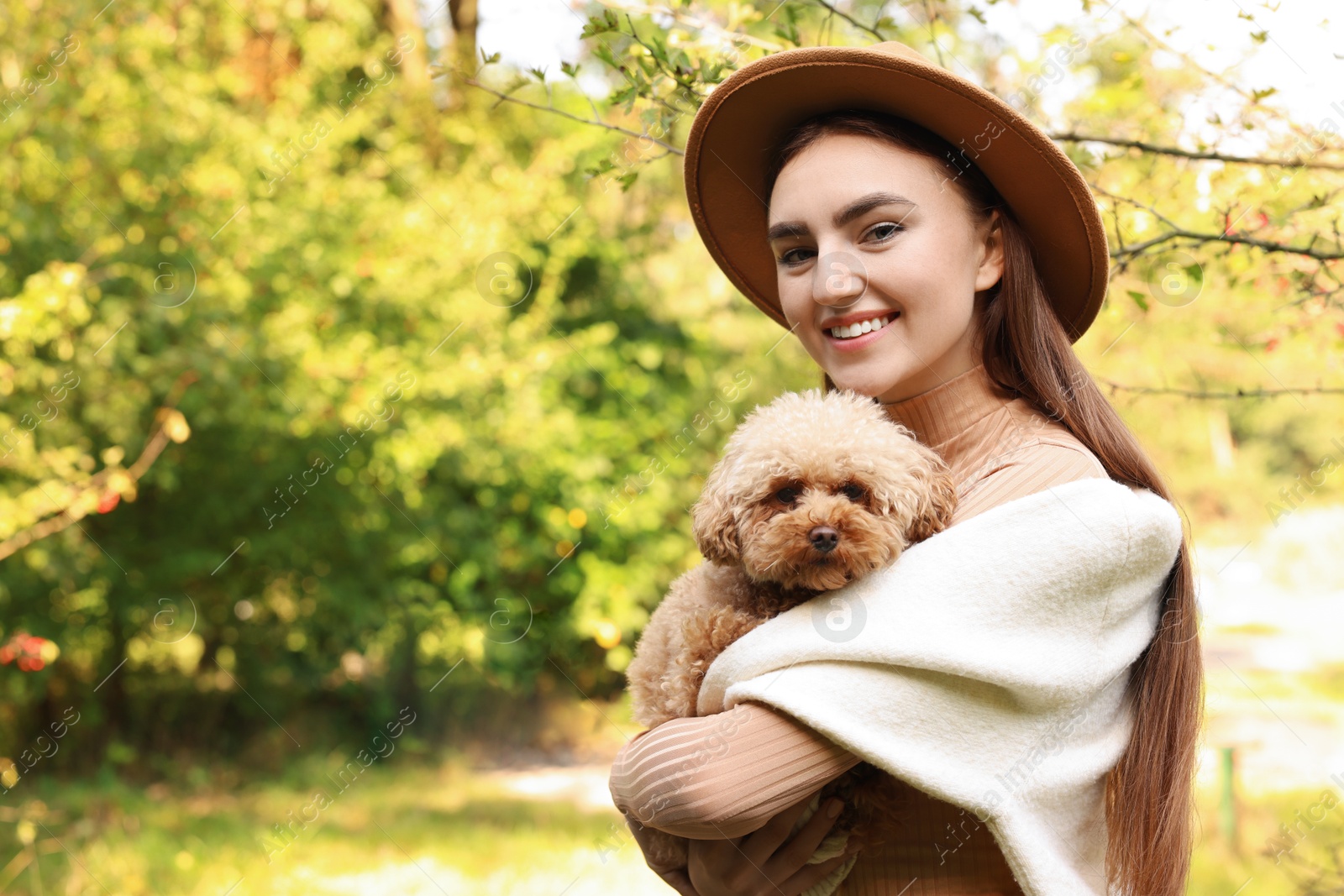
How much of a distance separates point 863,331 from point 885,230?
18 centimetres

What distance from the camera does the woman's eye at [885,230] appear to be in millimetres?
1983

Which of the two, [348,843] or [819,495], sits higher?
[819,495]

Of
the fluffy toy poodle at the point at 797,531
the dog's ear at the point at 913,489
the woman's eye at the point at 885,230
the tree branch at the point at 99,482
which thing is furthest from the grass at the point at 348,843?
the woman's eye at the point at 885,230

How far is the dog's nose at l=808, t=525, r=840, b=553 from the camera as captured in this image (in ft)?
5.71

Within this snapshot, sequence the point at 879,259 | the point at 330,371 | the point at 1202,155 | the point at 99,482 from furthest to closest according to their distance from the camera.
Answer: the point at 330,371, the point at 99,482, the point at 1202,155, the point at 879,259

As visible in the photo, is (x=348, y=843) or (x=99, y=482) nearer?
(x=99, y=482)

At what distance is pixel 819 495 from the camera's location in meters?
1.86

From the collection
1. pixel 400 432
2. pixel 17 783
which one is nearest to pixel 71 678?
pixel 17 783

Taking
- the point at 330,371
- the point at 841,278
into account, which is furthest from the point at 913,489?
the point at 330,371

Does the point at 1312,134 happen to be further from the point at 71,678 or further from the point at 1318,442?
the point at 1318,442

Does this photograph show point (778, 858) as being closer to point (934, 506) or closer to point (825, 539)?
point (825, 539)

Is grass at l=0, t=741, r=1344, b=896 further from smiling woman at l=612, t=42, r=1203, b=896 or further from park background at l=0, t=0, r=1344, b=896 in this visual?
smiling woman at l=612, t=42, r=1203, b=896

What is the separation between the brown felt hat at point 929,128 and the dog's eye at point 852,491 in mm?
672

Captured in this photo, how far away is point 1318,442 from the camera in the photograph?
55.8 ft
